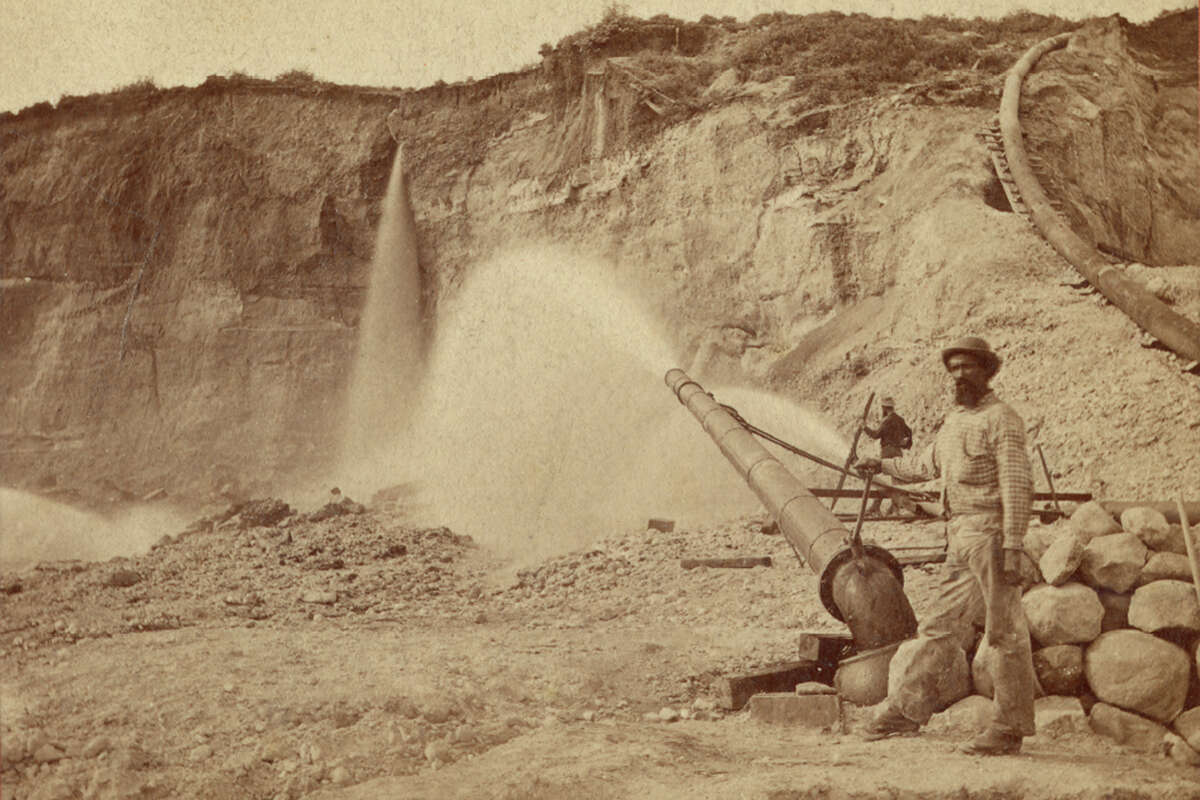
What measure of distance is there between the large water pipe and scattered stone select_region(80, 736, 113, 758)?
138 inches

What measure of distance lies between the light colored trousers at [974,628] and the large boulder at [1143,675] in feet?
1.48

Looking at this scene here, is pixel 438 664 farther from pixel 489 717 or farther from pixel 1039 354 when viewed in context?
pixel 1039 354

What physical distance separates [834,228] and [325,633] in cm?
1023

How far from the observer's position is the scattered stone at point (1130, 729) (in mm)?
4938

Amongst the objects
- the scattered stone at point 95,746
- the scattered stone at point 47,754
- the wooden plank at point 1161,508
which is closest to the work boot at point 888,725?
the wooden plank at point 1161,508

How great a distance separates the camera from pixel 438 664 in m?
6.49

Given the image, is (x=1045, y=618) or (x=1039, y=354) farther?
(x=1039, y=354)

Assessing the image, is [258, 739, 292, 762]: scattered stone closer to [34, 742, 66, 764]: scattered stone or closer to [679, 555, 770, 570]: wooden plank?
[34, 742, 66, 764]: scattered stone

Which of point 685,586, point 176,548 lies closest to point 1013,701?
point 685,586

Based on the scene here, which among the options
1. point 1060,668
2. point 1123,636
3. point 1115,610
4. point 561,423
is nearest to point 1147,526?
point 1115,610

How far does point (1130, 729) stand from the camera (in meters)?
4.96

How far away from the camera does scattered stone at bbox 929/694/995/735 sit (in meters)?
5.08

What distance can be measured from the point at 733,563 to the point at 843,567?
12.5ft

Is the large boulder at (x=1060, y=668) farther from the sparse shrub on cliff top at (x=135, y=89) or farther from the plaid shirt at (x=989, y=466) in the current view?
the sparse shrub on cliff top at (x=135, y=89)
